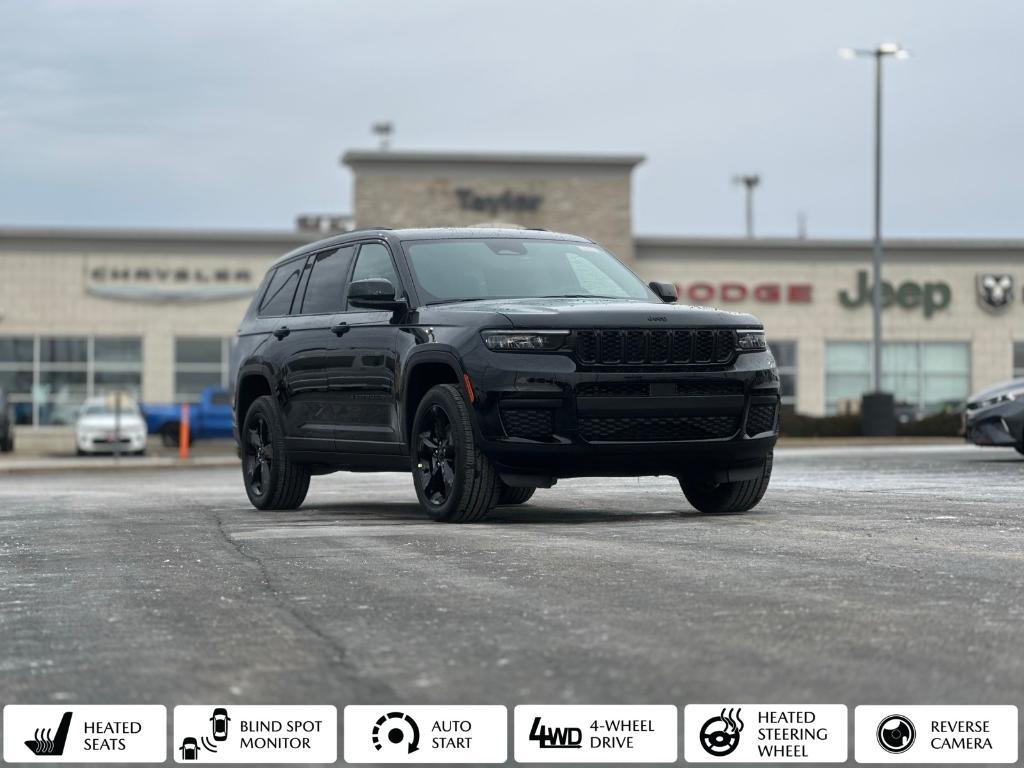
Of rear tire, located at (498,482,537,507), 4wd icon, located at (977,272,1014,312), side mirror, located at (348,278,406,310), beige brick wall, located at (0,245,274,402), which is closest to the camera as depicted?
side mirror, located at (348,278,406,310)

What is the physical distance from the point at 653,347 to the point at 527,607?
4.17 m

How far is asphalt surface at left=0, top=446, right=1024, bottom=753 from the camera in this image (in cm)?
546

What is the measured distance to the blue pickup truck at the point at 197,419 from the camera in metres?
47.7

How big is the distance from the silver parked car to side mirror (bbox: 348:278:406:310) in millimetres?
10504

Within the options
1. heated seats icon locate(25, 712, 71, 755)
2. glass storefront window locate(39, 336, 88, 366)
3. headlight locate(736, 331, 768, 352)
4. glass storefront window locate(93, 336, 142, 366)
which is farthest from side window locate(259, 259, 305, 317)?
glass storefront window locate(39, 336, 88, 366)

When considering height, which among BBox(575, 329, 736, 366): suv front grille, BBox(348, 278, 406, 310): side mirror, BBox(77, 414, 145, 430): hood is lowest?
BBox(77, 414, 145, 430): hood

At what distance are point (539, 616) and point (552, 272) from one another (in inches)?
231

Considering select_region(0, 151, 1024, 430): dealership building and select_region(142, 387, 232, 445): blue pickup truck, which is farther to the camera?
select_region(0, 151, 1024, 430): dealership building

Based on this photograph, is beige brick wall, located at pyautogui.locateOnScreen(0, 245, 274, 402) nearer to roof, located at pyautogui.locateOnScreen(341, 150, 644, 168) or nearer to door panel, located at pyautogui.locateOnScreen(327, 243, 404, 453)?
roof, located at pyautogui.locateOnScreen(341, 150, 644, 168)

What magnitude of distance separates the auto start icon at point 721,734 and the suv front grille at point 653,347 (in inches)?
237

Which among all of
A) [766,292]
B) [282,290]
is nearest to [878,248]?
[766,292]

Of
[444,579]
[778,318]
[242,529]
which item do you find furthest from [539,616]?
[778,318]

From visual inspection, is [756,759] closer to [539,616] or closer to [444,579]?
[539,616]

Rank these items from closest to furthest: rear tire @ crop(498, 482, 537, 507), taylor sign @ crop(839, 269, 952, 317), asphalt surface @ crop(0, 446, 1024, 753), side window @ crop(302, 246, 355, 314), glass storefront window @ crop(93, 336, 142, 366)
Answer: asphalt surface @ crop(0, 446, 1024, 753)
side window @ crop(302, 246, 355, 314)
rear tire @ crop(498, 482, 537, 507)
glass storefront window @ crop(93, 336, 142, 366)
taylor sign @ crop(839, 269, 952, 317)
